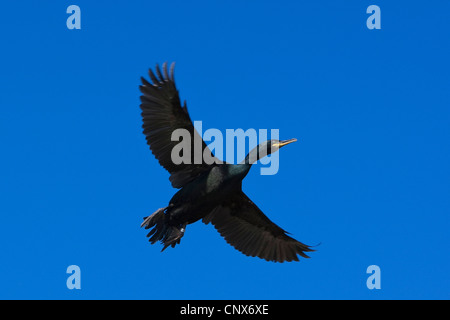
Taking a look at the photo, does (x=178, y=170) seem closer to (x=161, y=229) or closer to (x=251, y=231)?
(x=161, y=229)

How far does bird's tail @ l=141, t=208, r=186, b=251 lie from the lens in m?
11.5

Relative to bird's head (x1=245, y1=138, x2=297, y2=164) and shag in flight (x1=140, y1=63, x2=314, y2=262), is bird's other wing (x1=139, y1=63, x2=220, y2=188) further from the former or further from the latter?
bird's head (x1=245, y1=138, x2=297, y2=164)

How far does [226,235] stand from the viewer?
1268 centimetres

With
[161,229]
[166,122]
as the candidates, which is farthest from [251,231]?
[166,122]

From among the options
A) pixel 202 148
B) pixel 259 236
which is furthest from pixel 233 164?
pixel 259 236

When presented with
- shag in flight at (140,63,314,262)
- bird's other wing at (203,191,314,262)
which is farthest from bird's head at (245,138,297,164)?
bird's other wing at (203,191,314,262)

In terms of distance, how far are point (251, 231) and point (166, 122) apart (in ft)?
8.49

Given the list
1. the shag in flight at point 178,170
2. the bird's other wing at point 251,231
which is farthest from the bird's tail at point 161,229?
the bird's other wing at point 251,231

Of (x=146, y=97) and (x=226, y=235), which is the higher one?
(x=146, y=97)

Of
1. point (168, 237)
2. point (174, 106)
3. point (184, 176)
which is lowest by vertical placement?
point (168, 237)

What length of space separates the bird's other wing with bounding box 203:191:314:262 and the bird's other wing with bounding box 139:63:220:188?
3.64 ft

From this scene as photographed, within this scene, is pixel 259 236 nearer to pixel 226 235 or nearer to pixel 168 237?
pixel 226 235

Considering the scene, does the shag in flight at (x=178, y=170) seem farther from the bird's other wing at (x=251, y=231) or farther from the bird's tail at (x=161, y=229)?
the bird's other wing at (x=251, y=231)

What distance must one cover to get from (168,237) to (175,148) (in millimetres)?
1296
